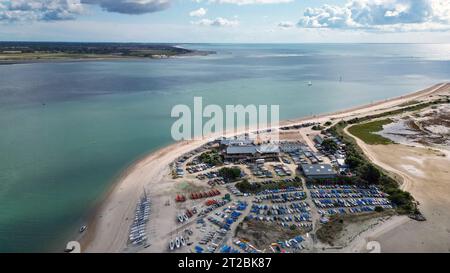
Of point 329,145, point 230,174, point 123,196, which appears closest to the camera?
point 123,196

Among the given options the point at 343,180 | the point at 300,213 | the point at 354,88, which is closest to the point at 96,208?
the point at 300,213

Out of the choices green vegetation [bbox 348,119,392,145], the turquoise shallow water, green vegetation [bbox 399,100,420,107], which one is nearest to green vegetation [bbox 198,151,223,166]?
the turquoise shallow water

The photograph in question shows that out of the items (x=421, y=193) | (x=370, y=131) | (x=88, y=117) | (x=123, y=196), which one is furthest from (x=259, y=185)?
(x=88, y=117)

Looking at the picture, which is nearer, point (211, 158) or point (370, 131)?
point (211, 158)

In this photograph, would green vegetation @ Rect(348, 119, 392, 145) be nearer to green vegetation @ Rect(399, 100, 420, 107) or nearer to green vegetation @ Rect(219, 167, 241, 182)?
green vegetation @ Rect(399, 100, 420, 107)

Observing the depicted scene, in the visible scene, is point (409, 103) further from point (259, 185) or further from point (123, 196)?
point (123, 196)

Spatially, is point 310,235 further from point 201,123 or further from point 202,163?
point 201,123
